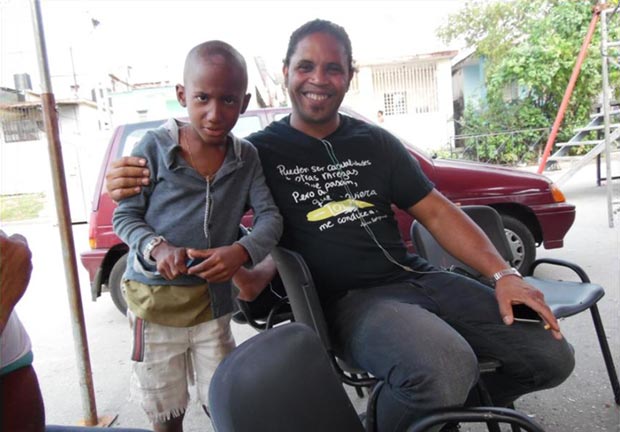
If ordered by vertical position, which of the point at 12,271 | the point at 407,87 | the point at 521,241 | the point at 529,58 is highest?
the point at 529,58

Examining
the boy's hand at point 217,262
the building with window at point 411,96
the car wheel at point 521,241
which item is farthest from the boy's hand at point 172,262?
the building with window at point 411,96

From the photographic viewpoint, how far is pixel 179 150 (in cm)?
170

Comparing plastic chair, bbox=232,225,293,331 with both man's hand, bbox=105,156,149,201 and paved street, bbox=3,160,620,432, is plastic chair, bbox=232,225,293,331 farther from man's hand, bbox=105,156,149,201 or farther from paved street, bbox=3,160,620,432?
man's hand, bbox=105,156,149,201

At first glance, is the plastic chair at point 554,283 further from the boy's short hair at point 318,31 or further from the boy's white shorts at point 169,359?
the boy's white shorts at point 169,359

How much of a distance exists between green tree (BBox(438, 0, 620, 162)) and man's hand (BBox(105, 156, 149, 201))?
43.6 feet

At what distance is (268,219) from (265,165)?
1.23 ft

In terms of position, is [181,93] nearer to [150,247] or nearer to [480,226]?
[150,247]

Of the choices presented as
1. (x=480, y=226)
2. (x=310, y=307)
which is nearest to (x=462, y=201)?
(x=480, y=226)

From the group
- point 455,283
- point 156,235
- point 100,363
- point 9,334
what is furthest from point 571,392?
point 100,363

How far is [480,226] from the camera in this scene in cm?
281

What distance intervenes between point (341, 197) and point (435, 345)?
743mm

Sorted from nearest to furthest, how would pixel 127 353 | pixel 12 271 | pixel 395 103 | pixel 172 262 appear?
1. pixel 12 271
2. pixel 172 262
3. pixel 127 353
4. pixel 395 103

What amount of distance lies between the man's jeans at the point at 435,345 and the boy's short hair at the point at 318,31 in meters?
1.07

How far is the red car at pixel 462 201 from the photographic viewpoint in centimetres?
419
